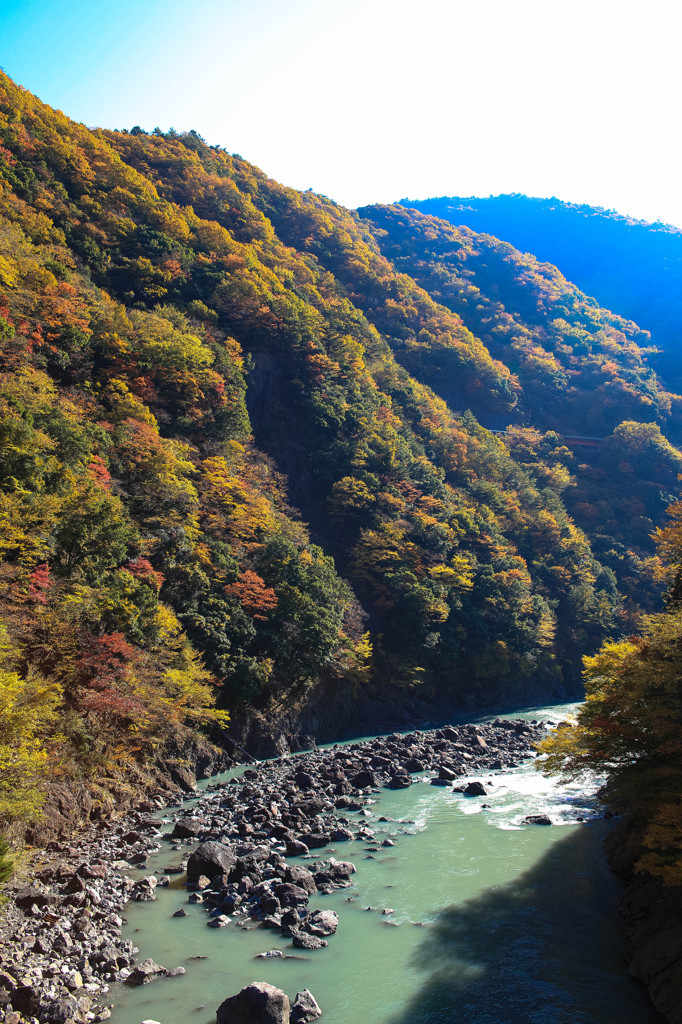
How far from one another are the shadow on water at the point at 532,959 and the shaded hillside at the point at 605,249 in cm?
9046

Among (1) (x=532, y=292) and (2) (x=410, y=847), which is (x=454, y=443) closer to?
(2) (x=410, y=847)

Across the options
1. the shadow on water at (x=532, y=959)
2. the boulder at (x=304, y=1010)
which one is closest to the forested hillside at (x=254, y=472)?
the boulder at (x=304, y=1010)

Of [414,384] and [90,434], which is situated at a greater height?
[414,384]

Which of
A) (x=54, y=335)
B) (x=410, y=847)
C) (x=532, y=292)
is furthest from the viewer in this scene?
(x=532, y=292)

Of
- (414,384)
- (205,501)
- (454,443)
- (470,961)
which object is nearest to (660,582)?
(454,443)

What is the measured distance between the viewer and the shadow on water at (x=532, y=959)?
958 cm

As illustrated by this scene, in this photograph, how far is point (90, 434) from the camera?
26250 millimetres

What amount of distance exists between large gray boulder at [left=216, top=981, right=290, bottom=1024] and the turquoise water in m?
0.71

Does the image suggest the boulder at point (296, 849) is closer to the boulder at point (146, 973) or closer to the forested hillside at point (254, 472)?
the boulder at point (146, 973)

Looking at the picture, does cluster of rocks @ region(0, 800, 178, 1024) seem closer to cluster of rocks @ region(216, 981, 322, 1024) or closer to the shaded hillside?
cluster of rocks @ region(216, 981, 322, 1024)

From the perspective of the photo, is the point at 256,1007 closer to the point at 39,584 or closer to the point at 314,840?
the point at 314,840

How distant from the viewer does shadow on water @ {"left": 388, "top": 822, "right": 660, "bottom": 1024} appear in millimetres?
9578

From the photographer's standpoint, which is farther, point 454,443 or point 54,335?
point 454,443

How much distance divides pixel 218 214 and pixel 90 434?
46936mm
